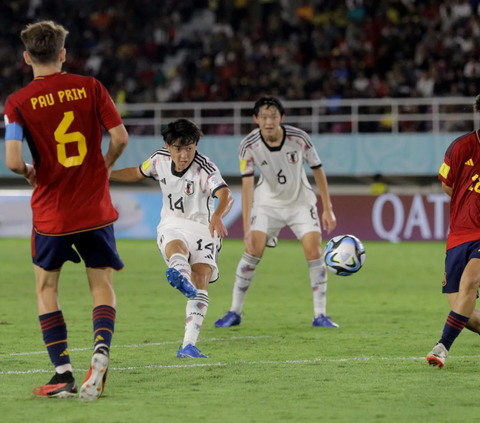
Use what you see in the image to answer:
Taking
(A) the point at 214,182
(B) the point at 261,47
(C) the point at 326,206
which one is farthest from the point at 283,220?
(B) the point at 261,47

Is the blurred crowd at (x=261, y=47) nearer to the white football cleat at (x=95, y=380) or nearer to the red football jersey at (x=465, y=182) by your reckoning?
the red football jersey at (x=465, y=182)

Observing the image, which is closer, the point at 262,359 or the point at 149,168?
the point at 262,359

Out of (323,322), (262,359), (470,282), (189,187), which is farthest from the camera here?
(323,322)

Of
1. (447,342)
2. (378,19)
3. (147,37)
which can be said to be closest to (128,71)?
(147,37)

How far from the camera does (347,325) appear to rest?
9070mm

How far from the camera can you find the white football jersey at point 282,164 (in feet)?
30.9

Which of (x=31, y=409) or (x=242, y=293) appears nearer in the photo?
(x=31, y=409)

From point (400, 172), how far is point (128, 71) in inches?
334

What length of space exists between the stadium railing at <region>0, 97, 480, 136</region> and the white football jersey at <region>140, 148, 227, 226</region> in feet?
46.2

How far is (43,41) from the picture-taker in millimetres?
5184

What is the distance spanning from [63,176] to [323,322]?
429 cm

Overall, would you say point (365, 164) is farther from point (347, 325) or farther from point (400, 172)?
point (347, 325)

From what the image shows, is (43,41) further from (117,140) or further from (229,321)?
(229,321)

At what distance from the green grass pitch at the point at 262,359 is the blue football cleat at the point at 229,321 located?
95 mm
